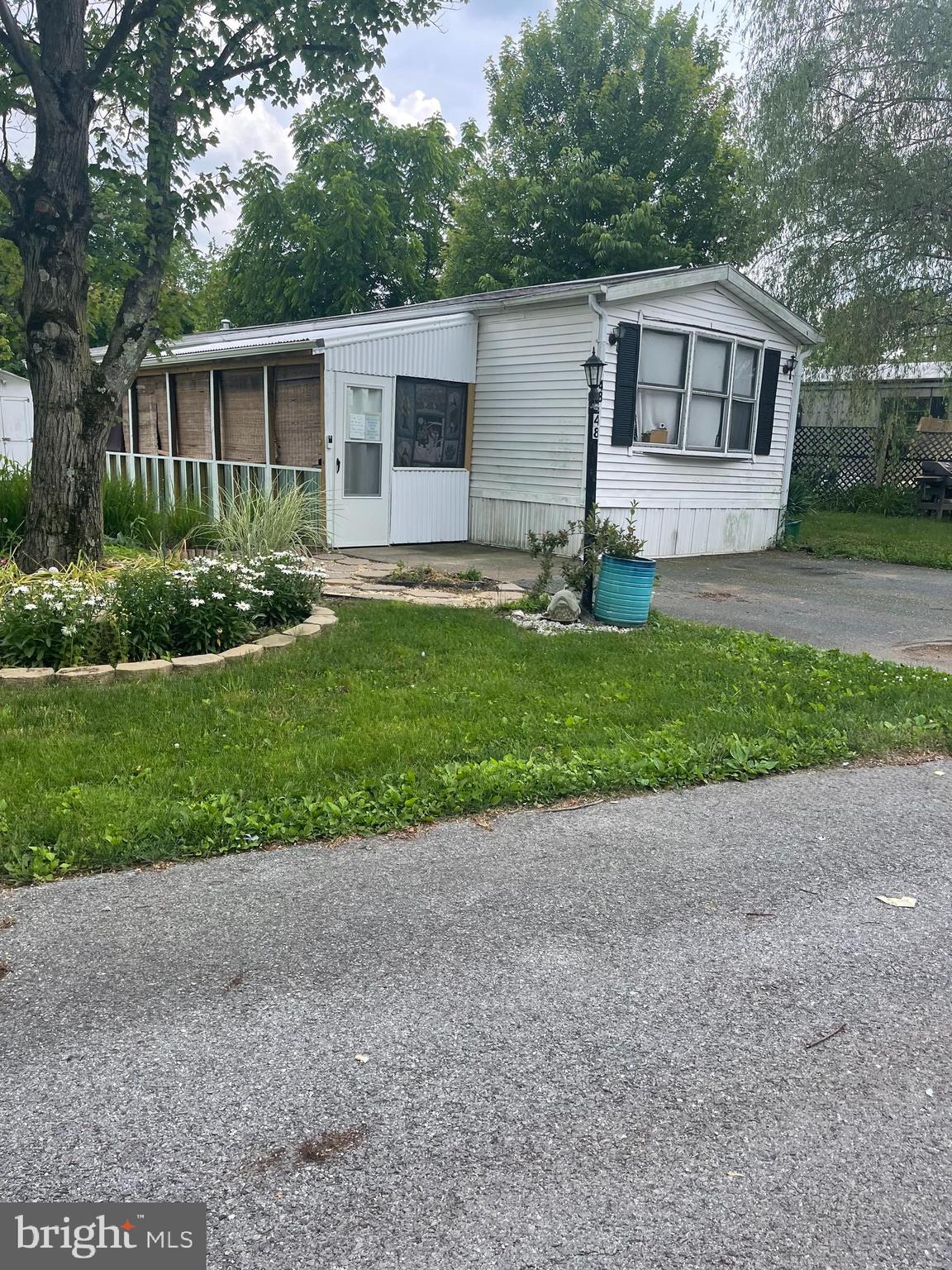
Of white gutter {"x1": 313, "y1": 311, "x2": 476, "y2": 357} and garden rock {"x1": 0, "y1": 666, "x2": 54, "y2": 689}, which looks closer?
garden rock {"x1": 0, "y1": 666, "x2": 54, "y2": 689}

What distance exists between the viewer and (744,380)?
12516 millimetres

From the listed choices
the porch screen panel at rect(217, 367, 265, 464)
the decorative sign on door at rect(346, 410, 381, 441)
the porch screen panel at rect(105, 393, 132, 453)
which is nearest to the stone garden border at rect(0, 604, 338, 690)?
the decorative sign on door at rect(346, 410, 381, 441)

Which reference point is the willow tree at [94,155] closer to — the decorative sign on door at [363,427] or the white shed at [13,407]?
the decorative sign on door at [363,427]

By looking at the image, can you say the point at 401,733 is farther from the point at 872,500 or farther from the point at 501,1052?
the point at 872,500

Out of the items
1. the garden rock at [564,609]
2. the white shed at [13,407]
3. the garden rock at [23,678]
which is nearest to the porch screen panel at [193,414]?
the garden rock at [564,609]

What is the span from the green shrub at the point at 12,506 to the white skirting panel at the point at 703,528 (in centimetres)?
635

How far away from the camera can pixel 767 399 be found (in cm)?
1284

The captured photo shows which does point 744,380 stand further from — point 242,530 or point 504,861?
point 504,861

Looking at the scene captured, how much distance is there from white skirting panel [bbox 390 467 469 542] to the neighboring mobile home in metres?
0.02

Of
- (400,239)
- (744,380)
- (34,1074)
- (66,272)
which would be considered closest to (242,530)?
(66,272)

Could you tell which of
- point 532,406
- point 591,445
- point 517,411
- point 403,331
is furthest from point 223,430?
point 591,445

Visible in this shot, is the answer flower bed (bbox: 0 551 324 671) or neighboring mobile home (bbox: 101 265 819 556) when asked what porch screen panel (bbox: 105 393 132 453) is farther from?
flower bed (bbox: 0 551 324 671)

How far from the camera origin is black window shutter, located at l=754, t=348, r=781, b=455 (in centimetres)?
1274

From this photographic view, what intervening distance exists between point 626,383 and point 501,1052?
9584mm
